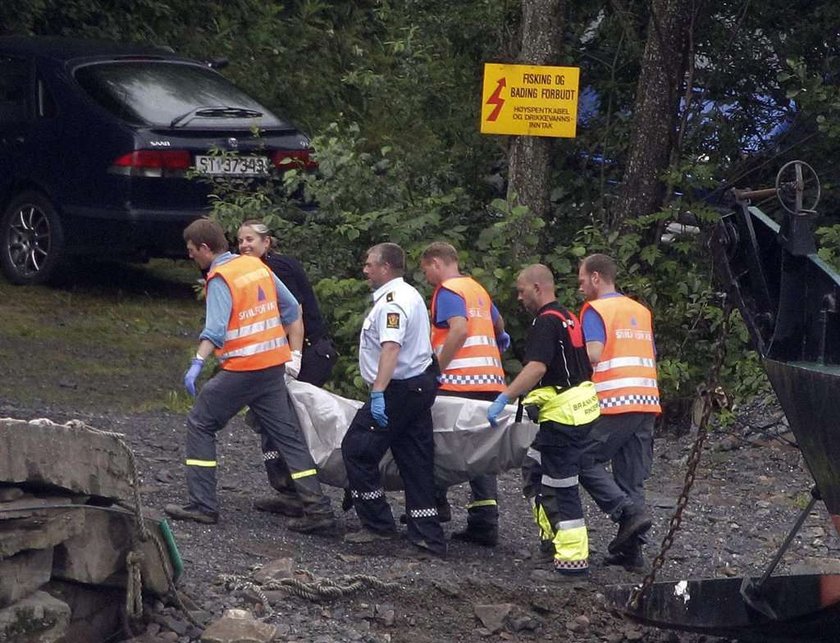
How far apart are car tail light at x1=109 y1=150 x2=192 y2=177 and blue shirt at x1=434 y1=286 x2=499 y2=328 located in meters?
4.27

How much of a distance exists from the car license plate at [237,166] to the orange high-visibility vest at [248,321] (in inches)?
154

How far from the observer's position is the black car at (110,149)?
37.6 ft

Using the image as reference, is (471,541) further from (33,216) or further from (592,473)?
(33,216)

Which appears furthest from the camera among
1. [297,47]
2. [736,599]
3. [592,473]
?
[297,47]

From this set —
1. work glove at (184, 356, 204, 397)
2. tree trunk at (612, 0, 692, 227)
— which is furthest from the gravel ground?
tree trunk at (612, 0, 692, 227)

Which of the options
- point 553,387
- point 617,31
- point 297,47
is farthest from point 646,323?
point 297,47

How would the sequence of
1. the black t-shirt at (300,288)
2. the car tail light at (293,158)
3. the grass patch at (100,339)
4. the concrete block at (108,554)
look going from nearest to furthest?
the concrete block at (108,554)
the black t-shirt at (300,288)
the grass patch at (100,339)
the car tail light at (293,158)

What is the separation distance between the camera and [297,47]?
1738 cm

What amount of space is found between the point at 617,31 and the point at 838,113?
186cm

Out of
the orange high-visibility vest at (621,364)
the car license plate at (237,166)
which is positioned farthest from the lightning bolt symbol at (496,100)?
the orange high-visibility vest at (621,364)

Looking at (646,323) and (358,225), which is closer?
(646,323)

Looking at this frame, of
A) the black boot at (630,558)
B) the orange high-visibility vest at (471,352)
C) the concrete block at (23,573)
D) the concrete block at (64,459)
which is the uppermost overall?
the orange high-visibility vest at (471,352)

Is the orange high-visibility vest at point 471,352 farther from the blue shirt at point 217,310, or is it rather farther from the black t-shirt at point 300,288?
the blue shirt at point 217,310

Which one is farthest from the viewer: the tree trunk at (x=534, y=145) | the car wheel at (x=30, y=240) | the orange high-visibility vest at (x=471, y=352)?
the car wheel at (x=30, y=240)
